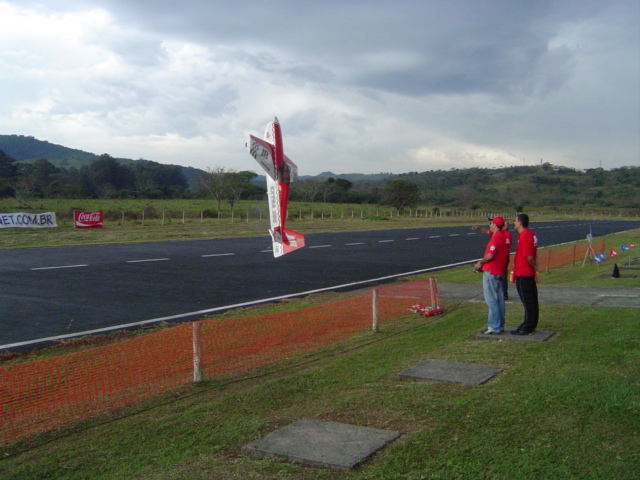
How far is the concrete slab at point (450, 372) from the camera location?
683 cm

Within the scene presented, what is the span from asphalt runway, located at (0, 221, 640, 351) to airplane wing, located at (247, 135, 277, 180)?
16.6ft

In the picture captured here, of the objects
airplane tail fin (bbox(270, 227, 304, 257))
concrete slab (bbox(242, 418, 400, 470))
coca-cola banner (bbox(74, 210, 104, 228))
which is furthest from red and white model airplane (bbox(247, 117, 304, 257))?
coca-cola banner (bbox(74, 210, 104, 228))

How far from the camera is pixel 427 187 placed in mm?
159625

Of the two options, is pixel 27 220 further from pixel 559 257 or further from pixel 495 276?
pixel 495 276

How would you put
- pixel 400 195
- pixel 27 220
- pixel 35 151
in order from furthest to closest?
pixel 35 151 → pixel 400 195 → pixel 27 220

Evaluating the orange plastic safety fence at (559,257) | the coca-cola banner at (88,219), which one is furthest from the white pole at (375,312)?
the coca-cola banner at (88,219)

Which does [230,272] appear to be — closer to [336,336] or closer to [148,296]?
[148,296]

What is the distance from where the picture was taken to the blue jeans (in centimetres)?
911

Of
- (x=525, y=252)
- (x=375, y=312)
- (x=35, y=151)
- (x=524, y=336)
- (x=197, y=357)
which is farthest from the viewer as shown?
(x=35, y=151)

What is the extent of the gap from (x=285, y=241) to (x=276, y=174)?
3.51 ft

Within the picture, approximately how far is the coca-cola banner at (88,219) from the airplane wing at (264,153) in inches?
1397

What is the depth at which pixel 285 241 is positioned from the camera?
8.66 metres

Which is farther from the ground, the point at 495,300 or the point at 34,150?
the point at 34,150

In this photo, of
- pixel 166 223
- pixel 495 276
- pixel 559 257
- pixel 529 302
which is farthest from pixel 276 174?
pixel 166 223
